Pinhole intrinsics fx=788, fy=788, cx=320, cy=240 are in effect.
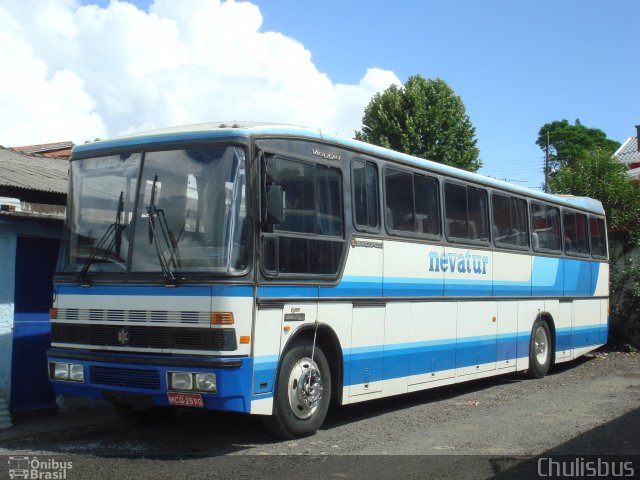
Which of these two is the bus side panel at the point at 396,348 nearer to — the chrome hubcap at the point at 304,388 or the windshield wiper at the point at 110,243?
the chrome hubcap at the point at 304,388

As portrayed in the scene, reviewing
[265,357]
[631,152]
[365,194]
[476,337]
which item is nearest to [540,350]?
[476,337]

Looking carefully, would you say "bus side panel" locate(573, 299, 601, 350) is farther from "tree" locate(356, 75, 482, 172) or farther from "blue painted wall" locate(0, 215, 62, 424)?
"tree" locate(356, 75, 482, 172)

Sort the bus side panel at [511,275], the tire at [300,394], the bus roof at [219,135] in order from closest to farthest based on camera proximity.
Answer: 1. the bus roof at [219,135]
2. the tire at [300,394]
3. the bus side panel at [511,275]

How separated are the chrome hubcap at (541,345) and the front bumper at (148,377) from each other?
836 centimetres

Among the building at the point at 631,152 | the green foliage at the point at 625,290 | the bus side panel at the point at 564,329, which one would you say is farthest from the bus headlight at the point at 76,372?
the building at the point at 631,152

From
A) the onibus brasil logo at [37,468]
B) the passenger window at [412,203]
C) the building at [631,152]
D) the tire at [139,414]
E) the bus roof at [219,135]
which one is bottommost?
the onibus brasil logo at [37,468]

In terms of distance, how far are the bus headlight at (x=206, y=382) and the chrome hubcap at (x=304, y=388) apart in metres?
1.09

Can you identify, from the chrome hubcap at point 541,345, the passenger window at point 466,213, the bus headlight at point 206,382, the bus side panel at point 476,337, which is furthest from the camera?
the chrome hubcap at point 541,345

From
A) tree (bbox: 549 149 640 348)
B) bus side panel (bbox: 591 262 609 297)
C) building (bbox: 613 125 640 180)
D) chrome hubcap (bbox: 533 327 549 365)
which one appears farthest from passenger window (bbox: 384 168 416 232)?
building (bbox: 613 125 640 180)

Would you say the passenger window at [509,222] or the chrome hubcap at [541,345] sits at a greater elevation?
the passenger window at [509,222]

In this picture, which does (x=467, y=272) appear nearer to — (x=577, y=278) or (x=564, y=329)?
(x=564, y=329)

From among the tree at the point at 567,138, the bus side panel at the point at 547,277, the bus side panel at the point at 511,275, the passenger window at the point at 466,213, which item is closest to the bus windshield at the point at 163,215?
the passenger window at the point at 466,213

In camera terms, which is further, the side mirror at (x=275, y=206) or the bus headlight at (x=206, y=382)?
the side mirror at (x=275, y=206)

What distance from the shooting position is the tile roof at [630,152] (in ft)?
205
